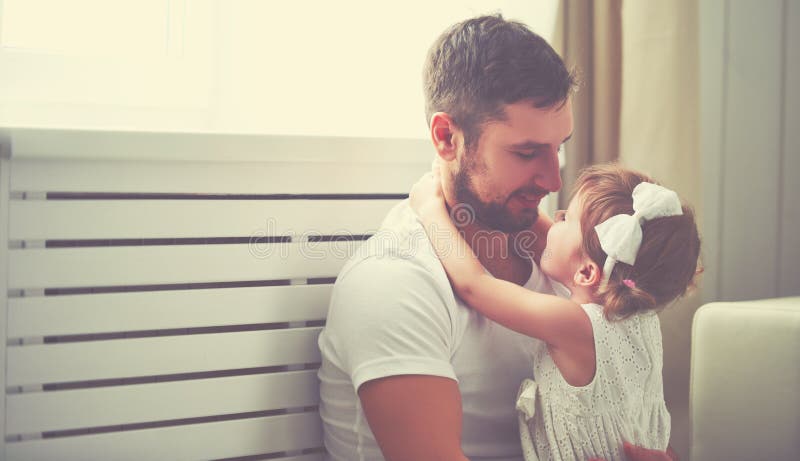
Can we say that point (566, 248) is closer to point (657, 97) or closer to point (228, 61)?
point (657, 97)

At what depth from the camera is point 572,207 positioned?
1.01m

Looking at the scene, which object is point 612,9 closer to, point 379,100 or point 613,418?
point 379,100

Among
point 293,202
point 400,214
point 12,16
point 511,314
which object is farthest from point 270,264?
point 12,16

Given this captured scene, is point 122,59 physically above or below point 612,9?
below

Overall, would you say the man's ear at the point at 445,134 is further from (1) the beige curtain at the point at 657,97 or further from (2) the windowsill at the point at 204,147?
(1) the beige curtain at the point at 657,97

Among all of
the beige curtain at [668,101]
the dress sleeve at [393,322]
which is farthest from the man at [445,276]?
the beige curtain at [668,101]

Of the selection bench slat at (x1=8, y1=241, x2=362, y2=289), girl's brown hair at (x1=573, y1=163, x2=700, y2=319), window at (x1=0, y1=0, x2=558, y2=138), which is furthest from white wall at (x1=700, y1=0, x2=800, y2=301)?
bench slat at (x1=8, y1=241, x2=362, y2=289)

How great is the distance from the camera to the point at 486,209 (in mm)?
1033

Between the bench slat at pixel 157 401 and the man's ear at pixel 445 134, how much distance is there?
533 mm

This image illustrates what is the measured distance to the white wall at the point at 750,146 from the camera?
161 cm

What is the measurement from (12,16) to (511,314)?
1353 mm

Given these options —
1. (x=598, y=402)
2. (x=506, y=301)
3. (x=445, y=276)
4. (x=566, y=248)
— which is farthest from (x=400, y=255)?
(x=598, y=402)

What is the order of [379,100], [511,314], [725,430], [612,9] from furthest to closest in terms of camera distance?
1. [379,100]
2. [612,9]
3. [725,430]
4. [511,314]

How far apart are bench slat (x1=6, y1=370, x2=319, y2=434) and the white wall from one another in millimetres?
1164
